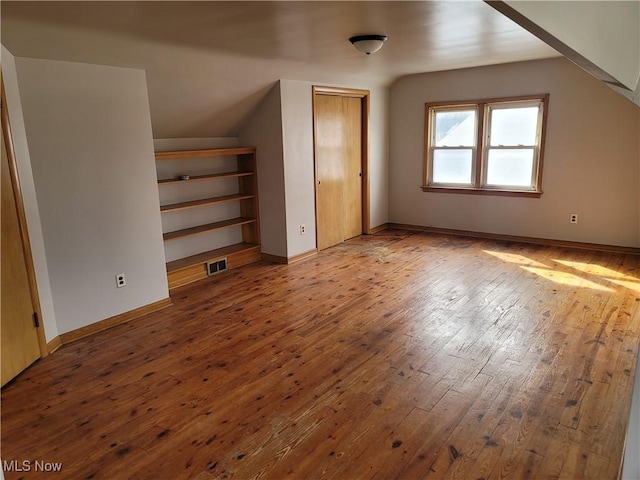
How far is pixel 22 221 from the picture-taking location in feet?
9.66

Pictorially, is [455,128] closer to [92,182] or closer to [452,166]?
[452,166]

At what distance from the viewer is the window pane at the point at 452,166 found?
20.5 feet

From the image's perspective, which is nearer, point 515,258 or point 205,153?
point 205,153

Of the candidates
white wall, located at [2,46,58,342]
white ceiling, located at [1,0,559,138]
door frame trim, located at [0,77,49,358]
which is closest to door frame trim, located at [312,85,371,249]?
white ceiling, located at [1,0,559,138]

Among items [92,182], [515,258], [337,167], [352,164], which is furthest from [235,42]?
[515,258]

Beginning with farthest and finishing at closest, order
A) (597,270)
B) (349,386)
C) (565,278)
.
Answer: (597,270)
(565,278)
(349,386)

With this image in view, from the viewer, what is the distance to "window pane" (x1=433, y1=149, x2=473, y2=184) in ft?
20.5

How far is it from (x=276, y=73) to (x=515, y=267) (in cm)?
333

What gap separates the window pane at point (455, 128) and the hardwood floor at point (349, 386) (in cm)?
252

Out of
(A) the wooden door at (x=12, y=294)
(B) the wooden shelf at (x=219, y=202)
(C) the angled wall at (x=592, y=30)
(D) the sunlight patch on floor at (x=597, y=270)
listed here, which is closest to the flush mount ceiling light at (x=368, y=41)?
(C) the angled wall at (x=592, y=30)

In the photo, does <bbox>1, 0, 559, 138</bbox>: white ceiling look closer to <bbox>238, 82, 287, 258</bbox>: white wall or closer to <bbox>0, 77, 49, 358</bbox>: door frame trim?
<bbox>238, 82, 287, 258</bbox>: white wall

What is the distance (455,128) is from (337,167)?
181 cm

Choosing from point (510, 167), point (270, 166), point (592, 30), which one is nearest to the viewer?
point (592, 30)

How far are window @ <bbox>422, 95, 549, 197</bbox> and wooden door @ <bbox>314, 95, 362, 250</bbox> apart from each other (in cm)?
110
